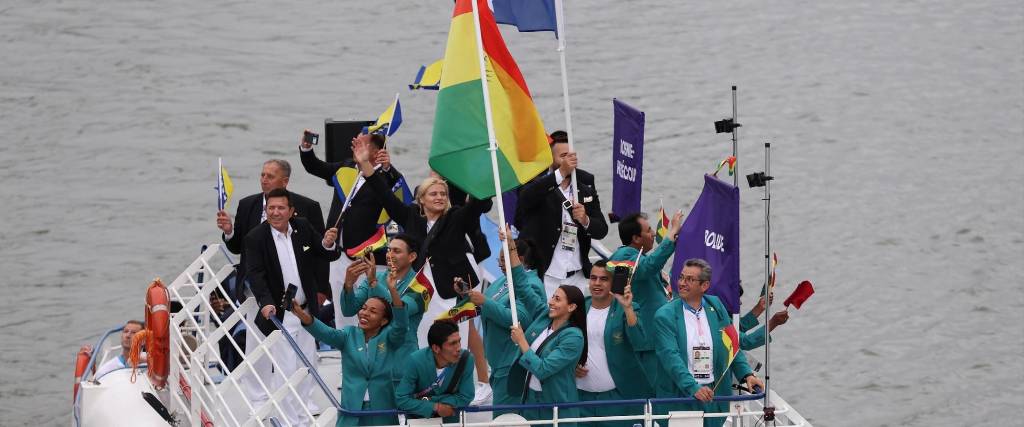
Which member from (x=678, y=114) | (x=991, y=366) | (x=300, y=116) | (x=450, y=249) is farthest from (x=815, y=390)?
(x=450, y=249)

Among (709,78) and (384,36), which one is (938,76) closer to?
(709,78)

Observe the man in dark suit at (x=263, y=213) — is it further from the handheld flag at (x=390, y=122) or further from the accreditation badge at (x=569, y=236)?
the accreditation badge at (x=569, y=236)

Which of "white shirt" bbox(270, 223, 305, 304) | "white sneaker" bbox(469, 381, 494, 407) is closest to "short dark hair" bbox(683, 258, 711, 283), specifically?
"white sneaker" bbox(469, 381, 494, 407)

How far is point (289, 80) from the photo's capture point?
925 inches

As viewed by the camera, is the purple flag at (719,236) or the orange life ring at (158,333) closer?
the purple flag at (719,236)

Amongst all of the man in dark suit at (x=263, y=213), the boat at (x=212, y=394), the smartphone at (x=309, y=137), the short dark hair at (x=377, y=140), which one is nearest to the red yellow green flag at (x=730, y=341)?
the boat at (x=212, y=394)

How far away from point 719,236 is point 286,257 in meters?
2.70

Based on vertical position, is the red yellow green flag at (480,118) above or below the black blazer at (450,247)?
above

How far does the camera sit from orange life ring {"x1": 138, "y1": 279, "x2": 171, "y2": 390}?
11.5 m

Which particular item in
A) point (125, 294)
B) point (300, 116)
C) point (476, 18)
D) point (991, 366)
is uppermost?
point (476, 18)

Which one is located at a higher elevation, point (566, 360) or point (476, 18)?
point (476, 18)

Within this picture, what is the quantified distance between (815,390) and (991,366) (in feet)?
7.70

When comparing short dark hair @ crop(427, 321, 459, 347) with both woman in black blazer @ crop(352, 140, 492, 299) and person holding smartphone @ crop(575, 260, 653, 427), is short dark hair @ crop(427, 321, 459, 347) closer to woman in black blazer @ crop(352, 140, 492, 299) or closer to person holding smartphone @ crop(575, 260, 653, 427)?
person holding smartphone @ crop(575, 260, 653, 427)

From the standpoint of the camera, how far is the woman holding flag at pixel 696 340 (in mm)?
9711
